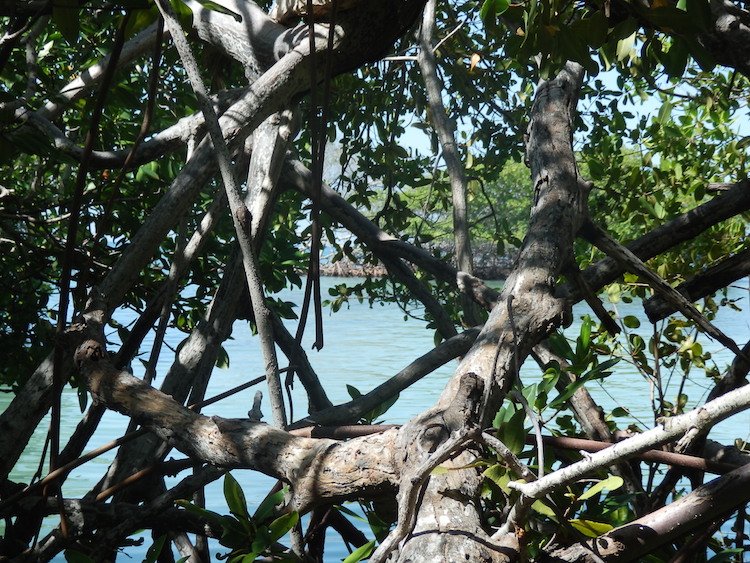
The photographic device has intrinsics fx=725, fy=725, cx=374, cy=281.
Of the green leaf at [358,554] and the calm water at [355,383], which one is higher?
the green leaf at [358,554]

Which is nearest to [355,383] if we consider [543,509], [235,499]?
[235,499]

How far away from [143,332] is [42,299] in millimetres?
1498

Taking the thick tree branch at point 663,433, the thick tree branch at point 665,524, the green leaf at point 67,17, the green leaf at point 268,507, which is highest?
the green leaf at point 67,17

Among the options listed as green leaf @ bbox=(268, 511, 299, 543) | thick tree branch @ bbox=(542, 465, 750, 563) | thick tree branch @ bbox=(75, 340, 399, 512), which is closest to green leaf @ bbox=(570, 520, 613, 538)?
thick tree branch @ bbox=(542, 465, 750, 563)

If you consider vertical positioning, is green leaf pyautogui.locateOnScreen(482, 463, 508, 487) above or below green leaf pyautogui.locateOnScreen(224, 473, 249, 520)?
above

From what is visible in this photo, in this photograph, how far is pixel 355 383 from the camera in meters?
6.12

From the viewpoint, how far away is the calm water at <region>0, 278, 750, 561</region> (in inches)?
153

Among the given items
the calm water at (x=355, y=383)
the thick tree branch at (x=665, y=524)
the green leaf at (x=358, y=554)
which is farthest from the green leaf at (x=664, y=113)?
the green leaf at (x=358, y=554)

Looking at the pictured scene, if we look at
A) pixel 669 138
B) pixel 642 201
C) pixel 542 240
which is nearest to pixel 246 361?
pixel 669 138

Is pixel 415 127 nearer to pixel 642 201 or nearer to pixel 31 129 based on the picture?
pixel 642 201

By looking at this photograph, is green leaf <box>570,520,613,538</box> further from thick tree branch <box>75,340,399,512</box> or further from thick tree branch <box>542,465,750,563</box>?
thick tree branch <box>75,340,399,512</box>

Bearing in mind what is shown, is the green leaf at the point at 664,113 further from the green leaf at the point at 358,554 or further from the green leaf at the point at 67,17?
the green leaf at the point at 67,17

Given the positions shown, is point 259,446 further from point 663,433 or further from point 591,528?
point 663,433

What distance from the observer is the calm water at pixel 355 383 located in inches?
153
